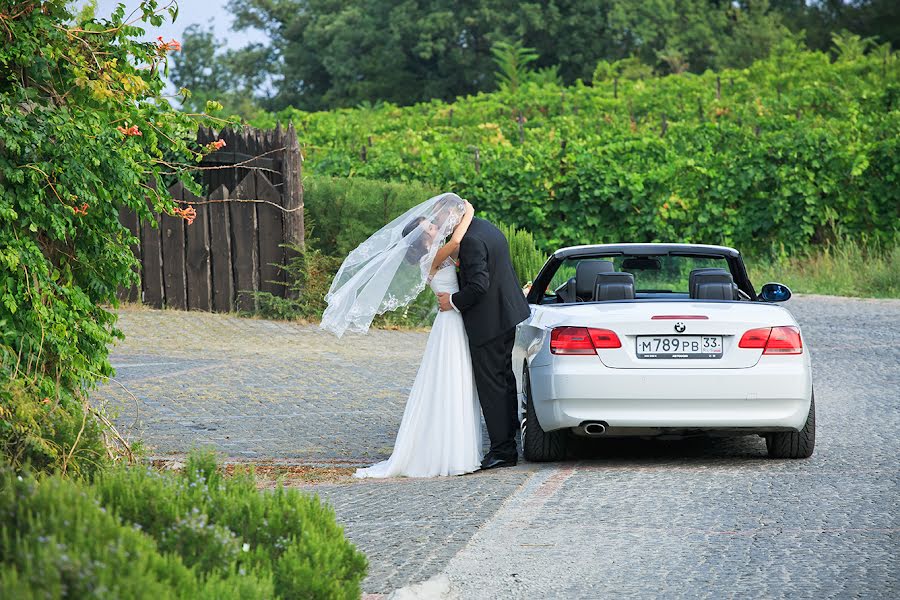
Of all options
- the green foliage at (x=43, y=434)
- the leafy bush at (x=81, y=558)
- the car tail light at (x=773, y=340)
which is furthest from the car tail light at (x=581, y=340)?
the leafy bush at (x=81, y=558)

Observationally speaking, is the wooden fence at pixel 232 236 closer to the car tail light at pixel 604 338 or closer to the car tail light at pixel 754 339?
the car tail light at pixel 604 338

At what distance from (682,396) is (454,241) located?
1870 millimetres

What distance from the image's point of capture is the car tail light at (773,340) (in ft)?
27.5

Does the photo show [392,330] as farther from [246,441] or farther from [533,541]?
[533,541]

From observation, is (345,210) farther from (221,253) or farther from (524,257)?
(524,257)

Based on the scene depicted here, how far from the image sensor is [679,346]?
27.3 feet

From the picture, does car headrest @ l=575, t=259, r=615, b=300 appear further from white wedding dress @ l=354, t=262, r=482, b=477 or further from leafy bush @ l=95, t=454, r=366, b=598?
leafy bush @ l=95, t=454, r=366, b=598

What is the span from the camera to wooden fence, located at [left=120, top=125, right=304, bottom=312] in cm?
1728

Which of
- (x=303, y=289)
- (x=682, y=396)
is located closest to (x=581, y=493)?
(x=682, y=396)

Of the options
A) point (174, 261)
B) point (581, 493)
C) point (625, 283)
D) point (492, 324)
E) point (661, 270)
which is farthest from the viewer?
point (174, 261)

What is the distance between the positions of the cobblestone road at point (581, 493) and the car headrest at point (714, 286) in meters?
1.14

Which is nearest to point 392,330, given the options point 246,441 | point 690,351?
point 246,441

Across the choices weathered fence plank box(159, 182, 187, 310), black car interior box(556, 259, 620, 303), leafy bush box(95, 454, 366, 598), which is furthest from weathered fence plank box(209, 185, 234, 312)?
leafy bush box(95, 454, 366, 598)

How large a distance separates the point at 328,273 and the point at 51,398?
1059cm
